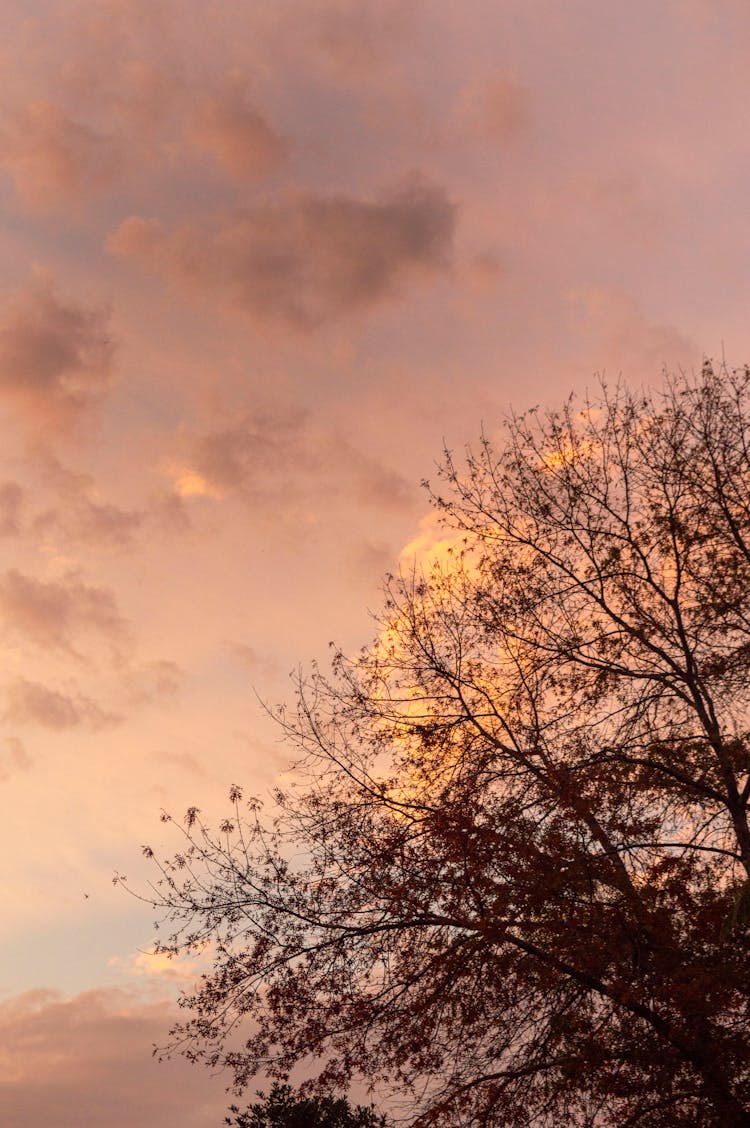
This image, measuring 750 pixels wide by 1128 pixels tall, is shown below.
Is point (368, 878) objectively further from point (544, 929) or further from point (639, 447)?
point (639, 447)

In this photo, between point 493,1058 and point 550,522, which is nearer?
point 493,1058

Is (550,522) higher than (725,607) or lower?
higher

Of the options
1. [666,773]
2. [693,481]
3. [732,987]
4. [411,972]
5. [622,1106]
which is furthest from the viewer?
[693,481]

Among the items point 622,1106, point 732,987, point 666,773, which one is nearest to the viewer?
point 732,987

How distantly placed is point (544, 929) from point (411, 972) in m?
2.33

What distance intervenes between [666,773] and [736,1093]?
4543 mm

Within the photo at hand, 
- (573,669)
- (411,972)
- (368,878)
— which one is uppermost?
(573,669)

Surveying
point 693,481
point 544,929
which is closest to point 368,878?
point 544,929

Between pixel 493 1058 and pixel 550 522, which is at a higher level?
pixel 550 522

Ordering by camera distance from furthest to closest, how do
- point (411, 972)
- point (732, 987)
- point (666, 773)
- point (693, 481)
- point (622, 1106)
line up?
point (693, 481), point (666, 773), point (411, 972), point (622, 1106), point (732, 987)

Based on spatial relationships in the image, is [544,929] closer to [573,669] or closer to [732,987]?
[732,987]

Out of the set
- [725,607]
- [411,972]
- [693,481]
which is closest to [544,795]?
[411,972]

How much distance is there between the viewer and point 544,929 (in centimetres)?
1333

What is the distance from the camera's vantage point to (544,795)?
15.2 metres
